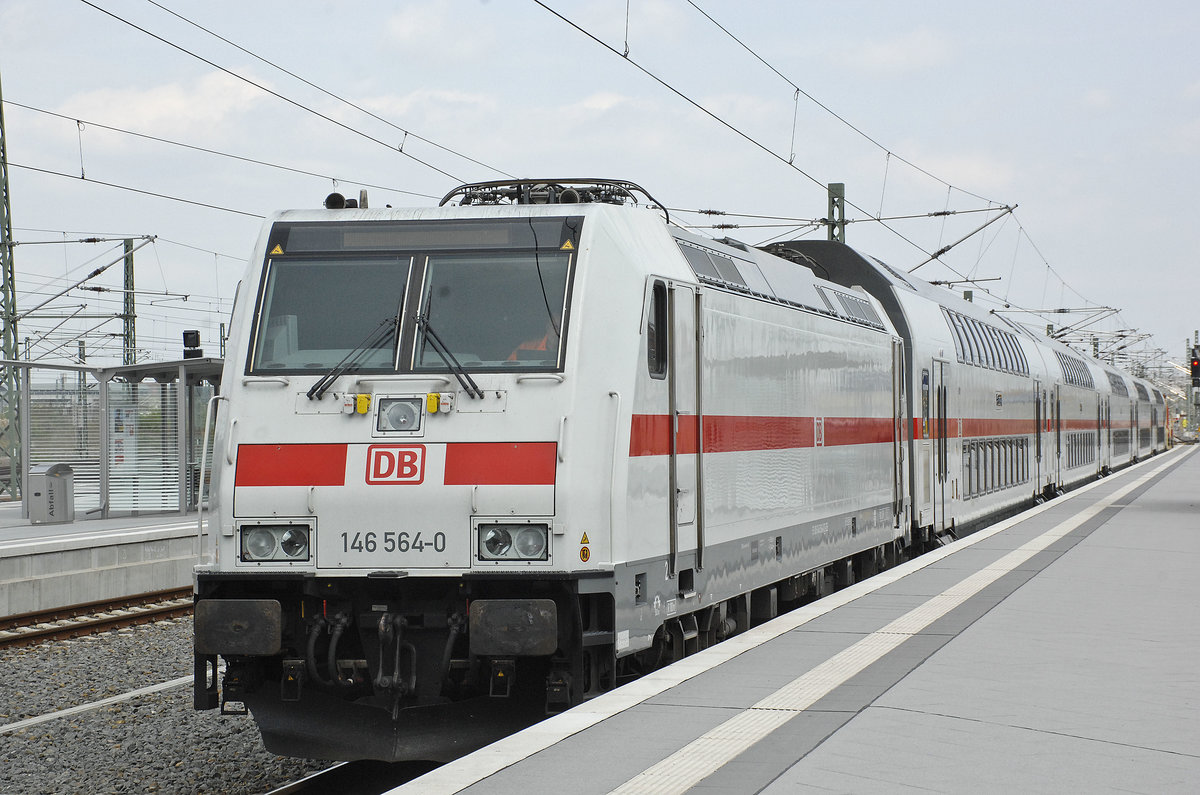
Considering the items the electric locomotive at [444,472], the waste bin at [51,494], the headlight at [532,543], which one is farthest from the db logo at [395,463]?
the waste bin at [51,494]

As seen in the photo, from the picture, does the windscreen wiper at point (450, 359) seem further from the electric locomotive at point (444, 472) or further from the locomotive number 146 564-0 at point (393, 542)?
the locomotive number 146 564-0 at point (393, 542)

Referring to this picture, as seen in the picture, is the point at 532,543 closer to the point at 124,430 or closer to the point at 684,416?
the point at 684,416

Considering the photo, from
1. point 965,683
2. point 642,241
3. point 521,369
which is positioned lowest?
point 965,683

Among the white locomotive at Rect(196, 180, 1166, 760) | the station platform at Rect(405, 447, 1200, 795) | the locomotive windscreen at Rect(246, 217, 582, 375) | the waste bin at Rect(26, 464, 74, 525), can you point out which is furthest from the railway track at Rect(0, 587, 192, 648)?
the station platform at Rect(405, 447, 1200, 795)

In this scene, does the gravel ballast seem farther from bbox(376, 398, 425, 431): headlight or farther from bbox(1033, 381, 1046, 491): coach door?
bbox(1033, 381, 1046, 491): coach door

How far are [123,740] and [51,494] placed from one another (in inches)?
454

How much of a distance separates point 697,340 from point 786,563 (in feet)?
10.4

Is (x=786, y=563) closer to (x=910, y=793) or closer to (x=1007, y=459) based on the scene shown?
(x=910, y=793)

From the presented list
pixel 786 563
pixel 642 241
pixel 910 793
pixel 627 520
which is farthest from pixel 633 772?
pixel 786 563

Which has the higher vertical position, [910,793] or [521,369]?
[521,369]

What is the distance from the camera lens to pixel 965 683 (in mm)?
7559

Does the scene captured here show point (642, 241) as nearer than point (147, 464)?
Yes

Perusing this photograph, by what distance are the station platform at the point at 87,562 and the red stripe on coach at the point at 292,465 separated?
7901 mm

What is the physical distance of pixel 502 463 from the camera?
7.59 meters
